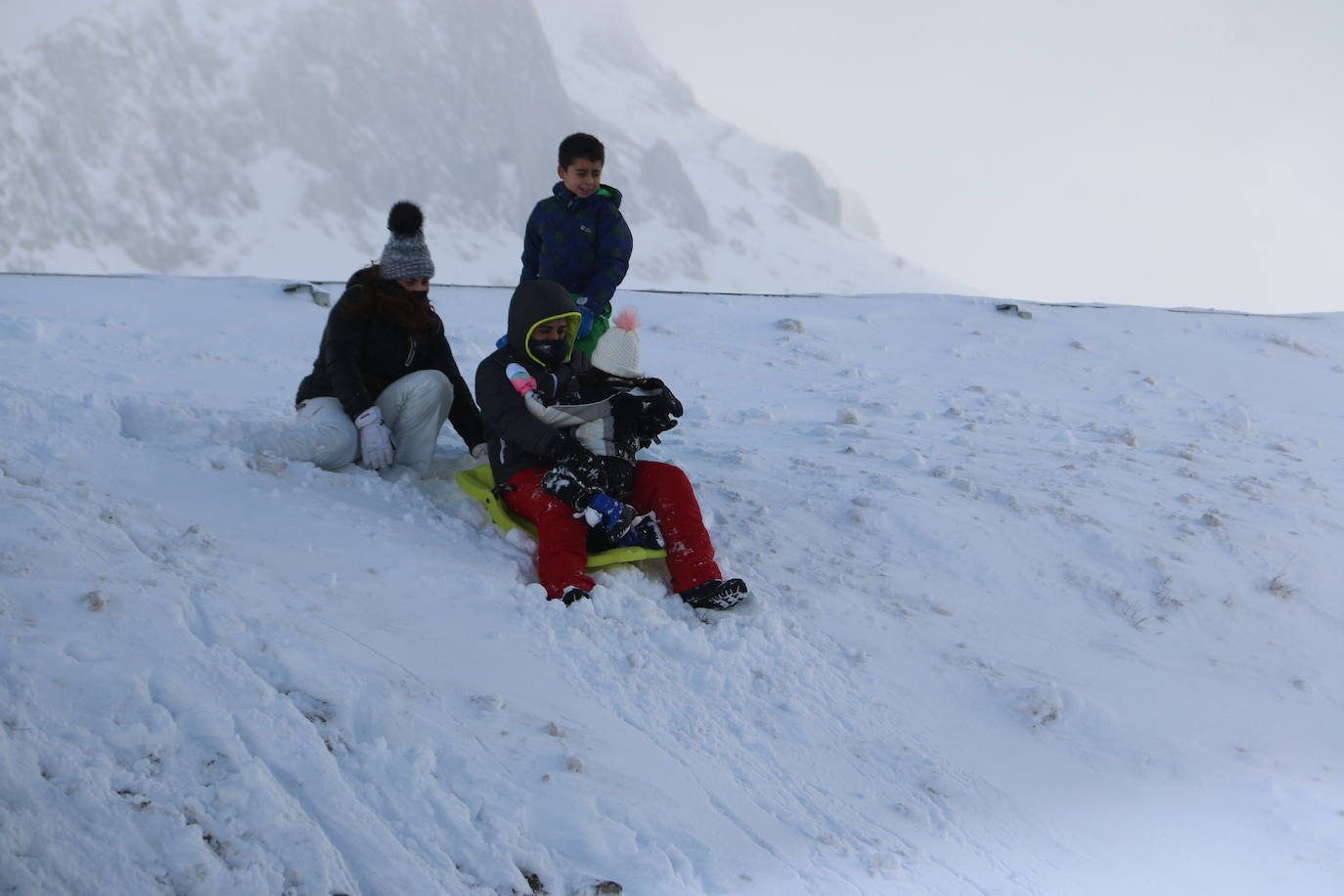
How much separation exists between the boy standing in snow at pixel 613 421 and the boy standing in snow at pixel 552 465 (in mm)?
36

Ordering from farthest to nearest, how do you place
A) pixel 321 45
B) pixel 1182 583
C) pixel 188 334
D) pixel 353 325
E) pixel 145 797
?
pixel 321 45 → pixel 188 334 → pixel 1182 583 → pixel 353 325 → pixel 145 797

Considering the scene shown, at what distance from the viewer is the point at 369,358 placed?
412 cm

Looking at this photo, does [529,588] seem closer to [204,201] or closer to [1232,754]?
[1232,754]

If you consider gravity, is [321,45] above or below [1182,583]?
above

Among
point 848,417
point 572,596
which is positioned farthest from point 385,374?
point 848,417

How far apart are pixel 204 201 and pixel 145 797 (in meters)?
44.4

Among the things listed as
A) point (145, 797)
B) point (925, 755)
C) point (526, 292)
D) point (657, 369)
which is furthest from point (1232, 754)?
point (657, 369)

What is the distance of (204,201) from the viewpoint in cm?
4116

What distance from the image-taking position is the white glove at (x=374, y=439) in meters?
4.01

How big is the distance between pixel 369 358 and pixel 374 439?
352 mm

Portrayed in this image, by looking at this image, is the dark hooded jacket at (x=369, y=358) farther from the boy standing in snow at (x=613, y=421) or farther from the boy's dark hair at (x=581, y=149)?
the boy's dark hair at (x=581, y=149)

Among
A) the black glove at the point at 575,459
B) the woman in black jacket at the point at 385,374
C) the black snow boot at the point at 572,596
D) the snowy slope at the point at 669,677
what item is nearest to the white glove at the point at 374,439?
the woman in black jacket at the point at 385,374

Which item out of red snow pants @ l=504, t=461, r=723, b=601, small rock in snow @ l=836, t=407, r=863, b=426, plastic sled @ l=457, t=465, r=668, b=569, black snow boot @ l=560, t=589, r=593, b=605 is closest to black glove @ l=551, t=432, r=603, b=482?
red snow pants @ l=504, t=461, r=723, b=601

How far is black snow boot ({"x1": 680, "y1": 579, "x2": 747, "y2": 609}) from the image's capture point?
3.38 meters
